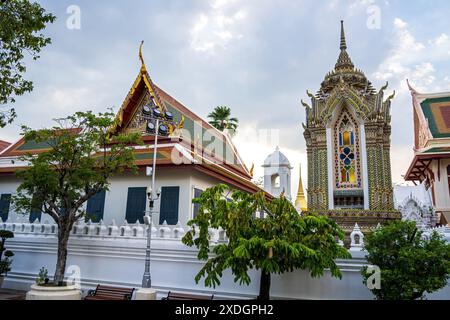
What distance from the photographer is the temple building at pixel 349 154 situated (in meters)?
17.1

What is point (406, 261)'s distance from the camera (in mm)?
7895

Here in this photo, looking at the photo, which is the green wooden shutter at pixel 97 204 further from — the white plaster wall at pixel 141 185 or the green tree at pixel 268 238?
the green tree at pixel 268 238

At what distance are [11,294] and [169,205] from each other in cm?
622

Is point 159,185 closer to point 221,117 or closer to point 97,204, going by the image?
point 97,204

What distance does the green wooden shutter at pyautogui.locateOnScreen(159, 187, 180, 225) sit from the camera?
47.9 ft

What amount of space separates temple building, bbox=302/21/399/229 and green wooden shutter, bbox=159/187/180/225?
7273 mm

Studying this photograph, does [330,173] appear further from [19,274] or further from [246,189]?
[19,274]

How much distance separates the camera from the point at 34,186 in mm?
11781

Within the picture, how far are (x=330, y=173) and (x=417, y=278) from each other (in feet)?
35.3

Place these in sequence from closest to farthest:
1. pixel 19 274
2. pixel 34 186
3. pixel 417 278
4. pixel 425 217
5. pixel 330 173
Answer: pixel 417 278 → pixel 34 186 → pixel 19 274 → pixel 425 217 → pixel 330 173

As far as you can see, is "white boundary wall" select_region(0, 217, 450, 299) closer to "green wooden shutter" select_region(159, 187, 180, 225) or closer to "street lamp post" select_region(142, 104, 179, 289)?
"street lamp post" select_region(142, 104, 179, 289)

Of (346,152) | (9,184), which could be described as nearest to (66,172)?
(9,184)

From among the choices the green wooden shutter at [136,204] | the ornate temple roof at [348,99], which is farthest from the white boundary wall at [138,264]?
the ornate temple roof at [348,99]
